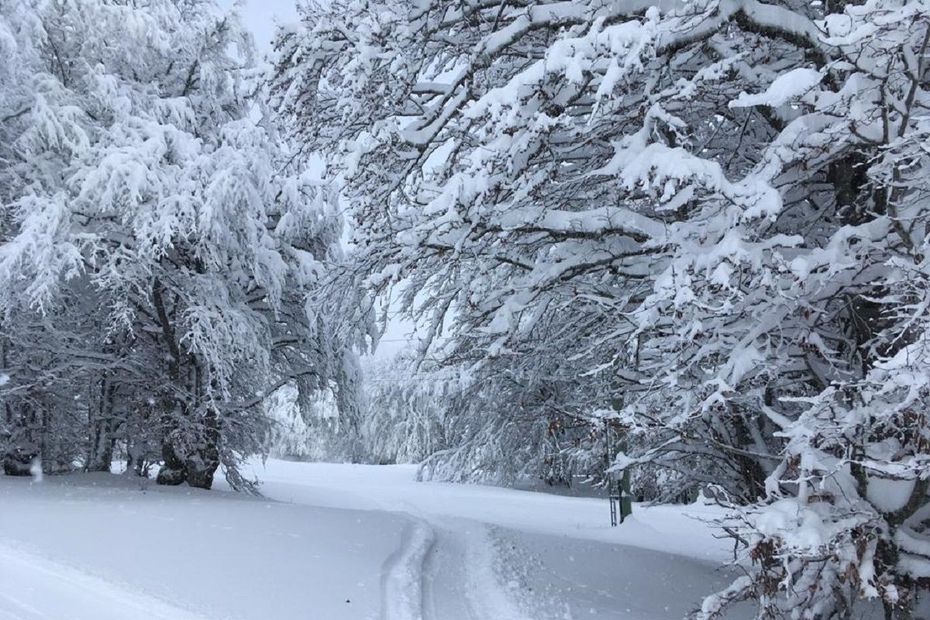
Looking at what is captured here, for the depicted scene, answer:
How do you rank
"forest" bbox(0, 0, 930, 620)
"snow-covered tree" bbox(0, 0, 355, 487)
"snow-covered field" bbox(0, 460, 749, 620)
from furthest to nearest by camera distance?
1. "snow-covered tree" bbox(0, 0, 355, 487)
2. "snow-covered field" bbox(0, 460, 749, 620)
3. "forest" bbox(0, 0, 930, 620)

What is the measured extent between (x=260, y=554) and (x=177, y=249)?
7334mm

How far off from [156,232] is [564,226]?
299 inches

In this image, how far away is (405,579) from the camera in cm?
672

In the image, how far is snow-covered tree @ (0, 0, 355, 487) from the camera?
429 inches

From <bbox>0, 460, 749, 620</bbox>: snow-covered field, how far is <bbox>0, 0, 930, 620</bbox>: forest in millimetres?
1272

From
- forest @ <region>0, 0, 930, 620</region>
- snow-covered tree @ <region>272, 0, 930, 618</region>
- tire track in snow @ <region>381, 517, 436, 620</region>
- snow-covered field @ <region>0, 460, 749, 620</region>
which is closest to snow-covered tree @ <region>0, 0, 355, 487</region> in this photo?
forest @ <region>0, 0, 930, 620</region>

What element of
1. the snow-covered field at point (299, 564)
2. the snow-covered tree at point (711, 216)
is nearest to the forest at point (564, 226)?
the snow-covered tree at point (711, 216)

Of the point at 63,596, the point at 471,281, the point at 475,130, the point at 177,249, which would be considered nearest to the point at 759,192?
the point at 475,130

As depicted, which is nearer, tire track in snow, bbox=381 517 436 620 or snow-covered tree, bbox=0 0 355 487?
tire track in snow, bbox=381 517 436 620

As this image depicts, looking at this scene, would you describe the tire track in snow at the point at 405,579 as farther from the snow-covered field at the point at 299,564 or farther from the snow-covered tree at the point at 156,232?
the snow-covered tree at the point at 156,232

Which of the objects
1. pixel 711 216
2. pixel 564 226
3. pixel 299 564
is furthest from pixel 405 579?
pixel 711 216

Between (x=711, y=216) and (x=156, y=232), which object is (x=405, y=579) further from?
(x=156, y=232)

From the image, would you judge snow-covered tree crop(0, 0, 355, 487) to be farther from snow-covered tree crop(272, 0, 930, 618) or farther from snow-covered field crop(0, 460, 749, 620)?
snow-covered tree crop(272, 0, 930, 618)

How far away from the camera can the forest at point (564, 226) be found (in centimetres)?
393
